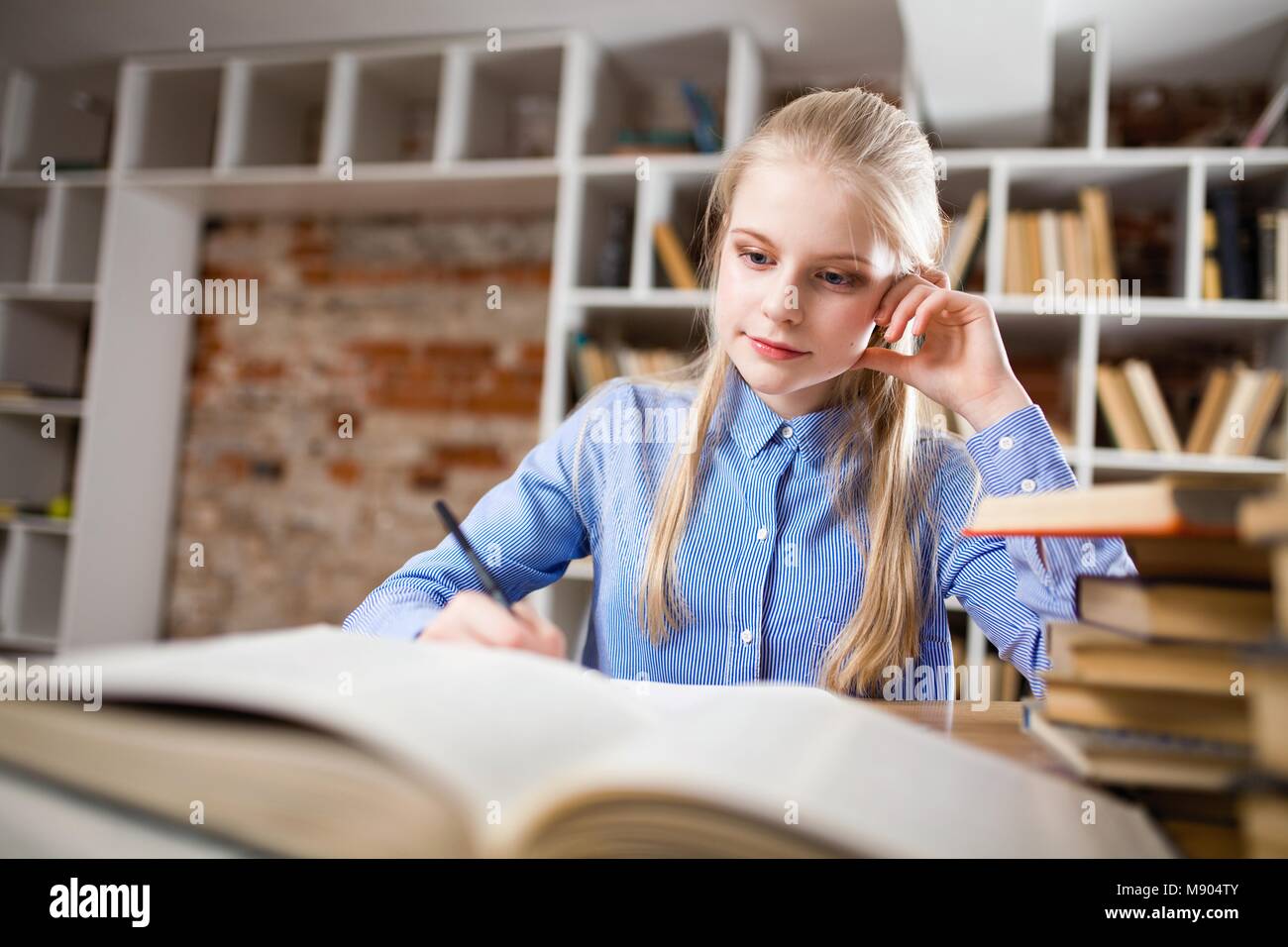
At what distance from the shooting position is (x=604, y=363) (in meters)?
2.70

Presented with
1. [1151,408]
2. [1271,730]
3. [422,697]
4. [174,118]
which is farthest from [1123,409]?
[174,118]

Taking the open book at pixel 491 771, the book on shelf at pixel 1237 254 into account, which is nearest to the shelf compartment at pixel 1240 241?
the book on shelf at pixel 1237 254

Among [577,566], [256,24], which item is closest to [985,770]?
[577,566]

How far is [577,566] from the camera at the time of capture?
2.59 metres

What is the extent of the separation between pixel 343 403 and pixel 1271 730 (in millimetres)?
3434

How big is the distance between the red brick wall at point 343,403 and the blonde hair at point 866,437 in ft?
7.14

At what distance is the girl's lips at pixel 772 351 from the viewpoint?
951 millimetres

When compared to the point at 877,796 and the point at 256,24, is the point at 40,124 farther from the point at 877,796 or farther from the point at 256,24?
the point at 877,796

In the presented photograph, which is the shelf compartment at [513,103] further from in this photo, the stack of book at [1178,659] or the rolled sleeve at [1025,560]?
the stack of book at [1178,659]

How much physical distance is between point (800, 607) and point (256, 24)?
2913 mm

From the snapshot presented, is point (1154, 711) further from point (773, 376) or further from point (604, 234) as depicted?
point (604, 234)

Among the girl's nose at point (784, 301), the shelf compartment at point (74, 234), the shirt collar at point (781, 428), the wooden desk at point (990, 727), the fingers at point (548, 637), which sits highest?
the shelf compartment at point (74, 234)

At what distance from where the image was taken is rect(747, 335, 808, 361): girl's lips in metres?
0.95

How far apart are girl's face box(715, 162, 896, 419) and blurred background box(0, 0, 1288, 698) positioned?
4.97ft
